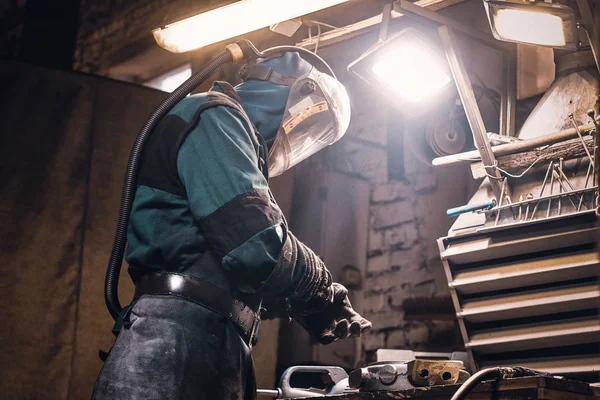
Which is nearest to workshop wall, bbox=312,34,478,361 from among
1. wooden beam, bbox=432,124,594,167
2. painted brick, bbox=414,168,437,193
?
painted brick, bbox=414,168,437,193

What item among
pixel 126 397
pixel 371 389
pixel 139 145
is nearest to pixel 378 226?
pixel 371 389

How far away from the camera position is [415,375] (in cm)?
220

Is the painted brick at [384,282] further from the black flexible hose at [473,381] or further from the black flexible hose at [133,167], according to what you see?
the black flexible hose at [473,381]

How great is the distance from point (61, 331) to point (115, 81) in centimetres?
134

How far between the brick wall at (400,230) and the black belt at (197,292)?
80.9 inches

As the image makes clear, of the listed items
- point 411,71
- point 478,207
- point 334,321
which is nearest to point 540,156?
A: point 478,207

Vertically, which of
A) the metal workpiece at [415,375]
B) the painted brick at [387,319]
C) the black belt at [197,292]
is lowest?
the metal workpiece at [415,375]

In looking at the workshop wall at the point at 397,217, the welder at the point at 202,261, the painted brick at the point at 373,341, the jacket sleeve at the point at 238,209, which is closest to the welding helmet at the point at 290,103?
the welder at the point at 202,261

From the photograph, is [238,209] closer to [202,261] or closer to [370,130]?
[202,261]

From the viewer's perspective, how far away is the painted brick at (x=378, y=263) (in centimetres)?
432

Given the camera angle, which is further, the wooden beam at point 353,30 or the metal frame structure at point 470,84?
the wooden beam at point 353,30

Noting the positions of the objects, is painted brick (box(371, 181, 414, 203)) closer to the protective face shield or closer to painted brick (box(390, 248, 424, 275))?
painted brick (box(390, 248, 424, 275))

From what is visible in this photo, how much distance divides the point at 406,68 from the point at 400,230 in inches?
50.1

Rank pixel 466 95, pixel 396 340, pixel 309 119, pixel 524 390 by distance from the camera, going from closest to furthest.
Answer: pixel 524 390 → pixel 309 119 → pixel 466 95 → pixel 396 340
